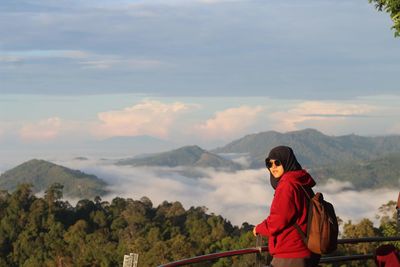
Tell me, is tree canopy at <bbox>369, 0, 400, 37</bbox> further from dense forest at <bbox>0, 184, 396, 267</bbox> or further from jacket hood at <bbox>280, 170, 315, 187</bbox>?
dense forest at <bbox>0, 184, 396, 267</bbox>

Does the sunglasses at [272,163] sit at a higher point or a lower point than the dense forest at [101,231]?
lower

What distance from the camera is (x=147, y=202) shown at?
95.2 m

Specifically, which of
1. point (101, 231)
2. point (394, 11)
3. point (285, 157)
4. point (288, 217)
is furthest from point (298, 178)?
point (101, 231)

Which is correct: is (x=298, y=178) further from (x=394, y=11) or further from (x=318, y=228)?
(x=394, y=11)

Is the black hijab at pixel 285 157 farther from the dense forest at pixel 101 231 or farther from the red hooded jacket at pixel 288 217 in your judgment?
the dense forest at pixel 101 231

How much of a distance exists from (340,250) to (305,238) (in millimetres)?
47158

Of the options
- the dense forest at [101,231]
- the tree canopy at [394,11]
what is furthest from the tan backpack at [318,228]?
the dense forest at [101,231]

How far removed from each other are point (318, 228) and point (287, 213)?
0.27 m

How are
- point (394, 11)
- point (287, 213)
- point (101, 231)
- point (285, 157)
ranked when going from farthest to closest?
point (101, 231), point (394, 11), point (285, 157), point (287, 213)

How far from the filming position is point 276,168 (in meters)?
5.68

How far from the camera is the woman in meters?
5.47

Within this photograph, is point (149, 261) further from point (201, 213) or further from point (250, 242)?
point (201, 213)

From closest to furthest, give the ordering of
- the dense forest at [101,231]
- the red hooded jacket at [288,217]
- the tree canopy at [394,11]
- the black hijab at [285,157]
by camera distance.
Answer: the red hooded jacket at [288,217]
the black hijab at [285,157]
the tree canopy at [394,11]
the dense forest at [101,231]

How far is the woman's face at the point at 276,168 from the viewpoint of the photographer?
18.5 feet
